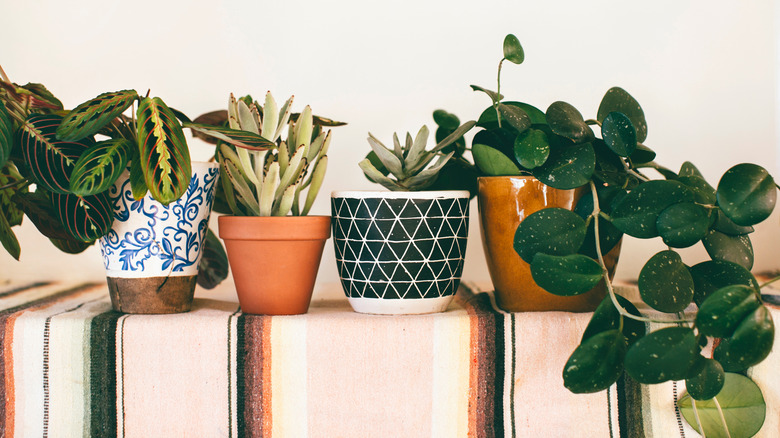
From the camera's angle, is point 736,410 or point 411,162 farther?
point 411,162

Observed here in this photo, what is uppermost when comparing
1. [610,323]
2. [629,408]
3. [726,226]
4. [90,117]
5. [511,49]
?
[511,49]

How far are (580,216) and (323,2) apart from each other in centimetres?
77

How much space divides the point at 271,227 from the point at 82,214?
0.23 m

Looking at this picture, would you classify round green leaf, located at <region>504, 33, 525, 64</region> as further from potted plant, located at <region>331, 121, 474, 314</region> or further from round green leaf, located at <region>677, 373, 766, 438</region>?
round green leaf, located at <region>677, 373, 766, 438</region>

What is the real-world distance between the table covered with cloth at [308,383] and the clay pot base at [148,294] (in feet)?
0.19

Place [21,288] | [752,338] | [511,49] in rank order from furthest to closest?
1. [21,288]
2. [511,49]
3. [752,338]

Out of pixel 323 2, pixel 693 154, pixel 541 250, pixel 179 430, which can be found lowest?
pixel 179 430

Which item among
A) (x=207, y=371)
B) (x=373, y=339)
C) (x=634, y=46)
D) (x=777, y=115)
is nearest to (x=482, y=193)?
(x=373, y=339)

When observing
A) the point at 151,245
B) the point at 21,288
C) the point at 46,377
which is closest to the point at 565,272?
the point at 151,245

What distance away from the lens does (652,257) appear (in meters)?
0.63

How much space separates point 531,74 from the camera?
47.3 inches

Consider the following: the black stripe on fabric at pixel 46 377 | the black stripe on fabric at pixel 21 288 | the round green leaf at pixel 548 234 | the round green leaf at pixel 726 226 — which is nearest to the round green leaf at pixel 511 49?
the round green leaf at pixel 548 234

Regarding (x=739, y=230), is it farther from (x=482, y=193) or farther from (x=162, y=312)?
(x=162, y=312)

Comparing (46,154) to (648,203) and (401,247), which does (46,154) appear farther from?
(648,203)
